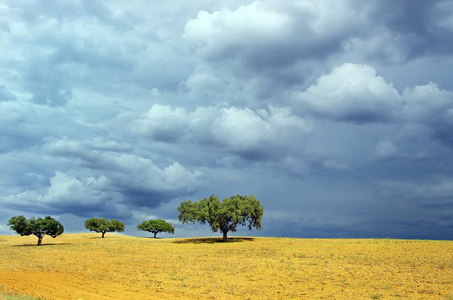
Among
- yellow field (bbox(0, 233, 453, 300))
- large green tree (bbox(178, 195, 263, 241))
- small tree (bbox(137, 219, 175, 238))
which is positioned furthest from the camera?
small tree (bbox(137, 219, 175, 238))

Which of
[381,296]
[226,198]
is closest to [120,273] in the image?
[381,296]

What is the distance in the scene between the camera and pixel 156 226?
106 metres

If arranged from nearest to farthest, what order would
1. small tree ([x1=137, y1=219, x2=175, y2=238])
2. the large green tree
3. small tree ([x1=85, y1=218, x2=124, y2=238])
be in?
the large green tree → small tree ([x1=85, y1=218, x2=124, y2=238]) → small tree ([x1=137, y1=219, x2=175, y2=238])

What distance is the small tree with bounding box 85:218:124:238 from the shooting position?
3888 inches

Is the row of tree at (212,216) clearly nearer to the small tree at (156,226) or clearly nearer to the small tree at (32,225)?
the small tree at (32,225)

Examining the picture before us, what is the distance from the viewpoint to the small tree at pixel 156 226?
10584 cm

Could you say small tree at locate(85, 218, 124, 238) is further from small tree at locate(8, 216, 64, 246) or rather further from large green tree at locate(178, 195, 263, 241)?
large green tree at locate(178, 195, 263, 241)

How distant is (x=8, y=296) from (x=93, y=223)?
86.4 m

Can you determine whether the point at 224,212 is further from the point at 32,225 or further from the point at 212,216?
the point at 32,225

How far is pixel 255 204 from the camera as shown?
69250 millimetres

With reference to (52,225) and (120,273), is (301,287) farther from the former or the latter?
(52,225)

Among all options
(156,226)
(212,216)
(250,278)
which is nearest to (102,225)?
(156,226)

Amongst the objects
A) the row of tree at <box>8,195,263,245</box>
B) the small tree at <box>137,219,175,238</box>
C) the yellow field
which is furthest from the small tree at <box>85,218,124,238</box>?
the yellow field

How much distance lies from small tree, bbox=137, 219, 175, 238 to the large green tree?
39.8 metres
